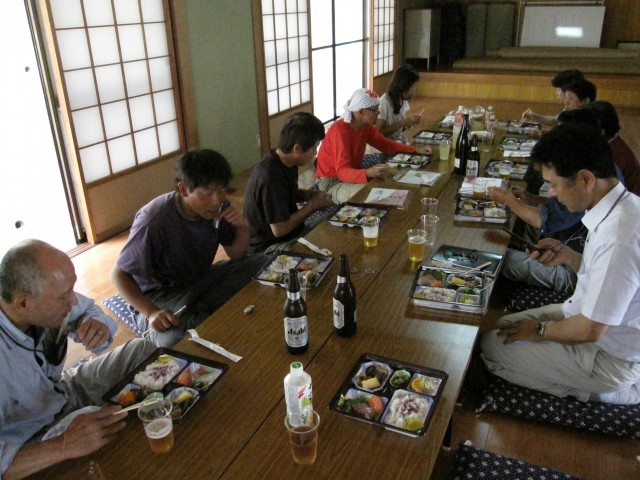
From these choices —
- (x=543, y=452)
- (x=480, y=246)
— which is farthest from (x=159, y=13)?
(x=543, y=452)

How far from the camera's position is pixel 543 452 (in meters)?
2.00

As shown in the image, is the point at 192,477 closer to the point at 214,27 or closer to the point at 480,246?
the point at 480,246

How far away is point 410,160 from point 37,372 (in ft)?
8.30

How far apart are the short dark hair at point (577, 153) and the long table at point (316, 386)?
530mm

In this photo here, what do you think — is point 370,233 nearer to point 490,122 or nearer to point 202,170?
point 202,170

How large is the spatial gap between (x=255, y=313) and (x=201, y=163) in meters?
0.68

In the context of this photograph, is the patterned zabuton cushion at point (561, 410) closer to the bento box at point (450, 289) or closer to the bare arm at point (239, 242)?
the bento box at point (450, 289)

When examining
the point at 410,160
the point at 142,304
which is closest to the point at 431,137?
the point at 410,160

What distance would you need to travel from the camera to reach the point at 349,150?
3.51m

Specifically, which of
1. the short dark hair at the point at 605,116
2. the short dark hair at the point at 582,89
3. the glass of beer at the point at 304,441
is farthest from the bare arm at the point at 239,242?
the short dark hair at the point at 582,89

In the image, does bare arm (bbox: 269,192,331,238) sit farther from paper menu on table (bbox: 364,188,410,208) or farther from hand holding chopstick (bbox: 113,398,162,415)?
hand holding chopstick (bbox: 113,398,162,415)

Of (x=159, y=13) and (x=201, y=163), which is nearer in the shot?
(x=201, y=163)

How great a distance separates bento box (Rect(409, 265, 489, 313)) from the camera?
5.91 ft

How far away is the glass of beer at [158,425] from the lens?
128 centimetres
